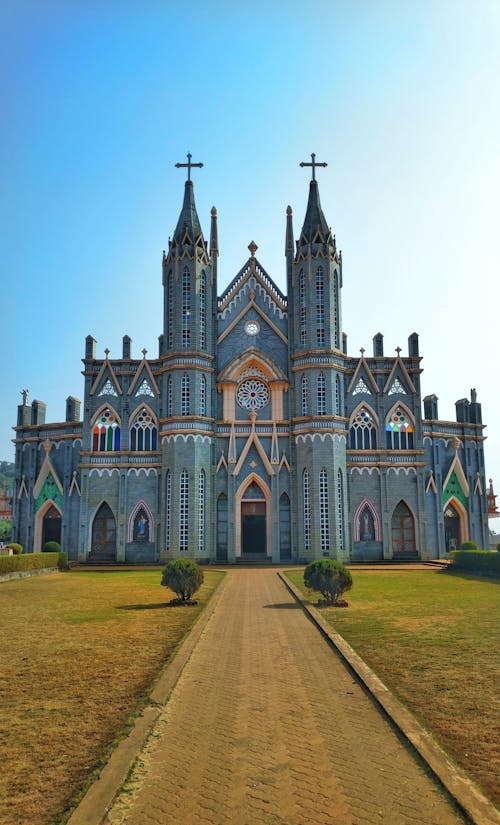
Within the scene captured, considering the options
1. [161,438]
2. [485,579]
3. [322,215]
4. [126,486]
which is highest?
[322,215]

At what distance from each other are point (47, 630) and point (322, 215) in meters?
39.6

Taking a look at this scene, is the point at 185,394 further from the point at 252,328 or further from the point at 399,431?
the point at 399,431

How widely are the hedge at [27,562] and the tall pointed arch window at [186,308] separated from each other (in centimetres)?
1661

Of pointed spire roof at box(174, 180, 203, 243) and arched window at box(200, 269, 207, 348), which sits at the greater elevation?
pointed spire roof at box(174, 180, 203, 243)

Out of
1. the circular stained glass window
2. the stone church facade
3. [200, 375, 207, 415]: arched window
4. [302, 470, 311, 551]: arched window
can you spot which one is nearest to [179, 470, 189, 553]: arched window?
the stone church facade

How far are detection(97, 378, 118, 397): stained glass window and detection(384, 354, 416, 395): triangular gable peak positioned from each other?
19.7 meters

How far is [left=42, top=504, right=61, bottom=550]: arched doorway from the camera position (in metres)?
48.9

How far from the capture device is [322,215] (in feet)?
158

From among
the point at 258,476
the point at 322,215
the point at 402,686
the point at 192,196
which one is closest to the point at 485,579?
the point at 258,476

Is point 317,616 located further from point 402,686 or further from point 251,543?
point 251,543

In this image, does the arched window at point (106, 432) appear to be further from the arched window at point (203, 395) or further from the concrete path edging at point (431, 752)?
the concrete path edging at point (431, 752)

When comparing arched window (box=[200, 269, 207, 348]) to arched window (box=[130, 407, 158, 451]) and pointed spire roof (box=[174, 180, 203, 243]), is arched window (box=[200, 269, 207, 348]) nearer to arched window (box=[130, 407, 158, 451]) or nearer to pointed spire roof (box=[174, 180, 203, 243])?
pointed spire roof (box=[174, 180, 203, 243])

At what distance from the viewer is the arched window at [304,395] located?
148 ft

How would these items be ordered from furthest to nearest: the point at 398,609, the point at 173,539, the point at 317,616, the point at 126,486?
the point at 126,486 → the point at 173,539 → the point at 398,609 → the point at 317,616
